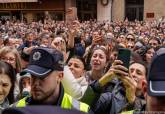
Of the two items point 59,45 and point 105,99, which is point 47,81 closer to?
point 105,99

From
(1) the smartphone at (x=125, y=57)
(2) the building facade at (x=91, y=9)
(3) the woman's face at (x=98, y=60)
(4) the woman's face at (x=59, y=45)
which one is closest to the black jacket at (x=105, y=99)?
(1) the smartphone at (x=125, y=57)

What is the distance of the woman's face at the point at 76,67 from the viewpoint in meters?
5.30

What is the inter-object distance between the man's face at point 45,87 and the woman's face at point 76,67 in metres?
1.86

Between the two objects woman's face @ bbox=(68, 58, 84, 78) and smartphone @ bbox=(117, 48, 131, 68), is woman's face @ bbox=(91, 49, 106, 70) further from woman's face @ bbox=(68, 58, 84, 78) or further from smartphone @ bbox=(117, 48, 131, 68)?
smartphone @ bbox=(117, 48, 131, 68)

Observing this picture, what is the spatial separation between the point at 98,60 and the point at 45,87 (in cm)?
220

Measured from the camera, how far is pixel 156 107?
1.99m

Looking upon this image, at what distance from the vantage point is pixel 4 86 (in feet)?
12.5

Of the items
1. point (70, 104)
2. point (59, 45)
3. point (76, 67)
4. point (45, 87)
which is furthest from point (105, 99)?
point (59, 45)

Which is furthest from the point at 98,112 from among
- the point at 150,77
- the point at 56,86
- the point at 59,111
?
the point at 59,111

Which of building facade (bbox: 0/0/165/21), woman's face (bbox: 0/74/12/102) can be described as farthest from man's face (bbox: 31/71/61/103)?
building facade (bbox: 0/0/165/21)

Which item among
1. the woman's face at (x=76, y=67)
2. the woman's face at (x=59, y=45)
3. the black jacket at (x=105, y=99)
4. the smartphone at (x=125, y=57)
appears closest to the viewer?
the smartphone at (x=125, y=57)

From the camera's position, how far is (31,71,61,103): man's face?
3.29 m

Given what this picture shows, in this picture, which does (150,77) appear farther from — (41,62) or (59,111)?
(41,62)

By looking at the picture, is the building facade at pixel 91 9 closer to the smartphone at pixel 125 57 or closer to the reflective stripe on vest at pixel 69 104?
the smartphone at pixel 125 57
